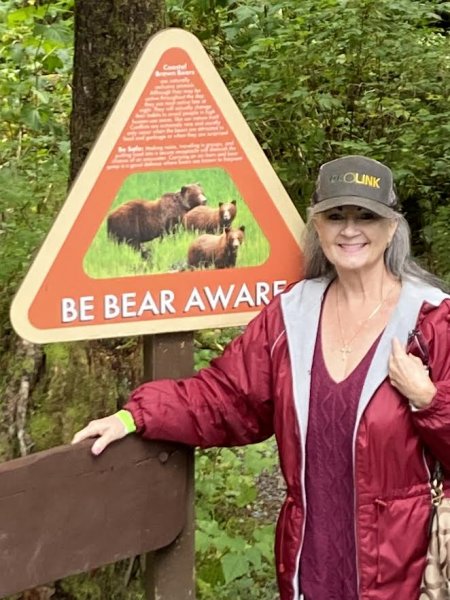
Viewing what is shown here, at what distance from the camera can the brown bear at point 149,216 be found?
7.68 ft

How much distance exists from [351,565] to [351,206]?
34.6 inches

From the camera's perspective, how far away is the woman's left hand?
216cm

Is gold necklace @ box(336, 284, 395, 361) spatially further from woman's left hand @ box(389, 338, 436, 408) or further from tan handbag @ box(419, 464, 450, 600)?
tan handbag @ box(419, 464, 450, 600)

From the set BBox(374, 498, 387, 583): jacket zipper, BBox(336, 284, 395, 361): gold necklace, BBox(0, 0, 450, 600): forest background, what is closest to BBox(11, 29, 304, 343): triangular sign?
BBox(336, 284, 395, 361): gold necklace

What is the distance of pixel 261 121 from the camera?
5812 mm

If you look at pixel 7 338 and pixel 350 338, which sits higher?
pixel 350 338

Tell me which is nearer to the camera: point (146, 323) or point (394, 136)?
point (146, 323)

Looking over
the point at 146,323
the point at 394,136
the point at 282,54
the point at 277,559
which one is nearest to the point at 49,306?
the point at 146,323

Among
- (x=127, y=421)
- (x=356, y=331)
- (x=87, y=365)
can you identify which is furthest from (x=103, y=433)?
(x=87, y=365)

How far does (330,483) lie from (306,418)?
17cm

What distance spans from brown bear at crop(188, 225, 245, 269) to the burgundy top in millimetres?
336

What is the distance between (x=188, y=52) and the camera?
2.37m

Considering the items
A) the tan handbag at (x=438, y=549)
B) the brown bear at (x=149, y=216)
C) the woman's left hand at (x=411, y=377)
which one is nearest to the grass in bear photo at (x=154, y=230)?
the brown bear at (x=149, y=216)

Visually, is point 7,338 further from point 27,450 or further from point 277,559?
point 277,559
